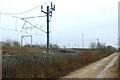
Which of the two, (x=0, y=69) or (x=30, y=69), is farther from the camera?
(x=30, y=69)

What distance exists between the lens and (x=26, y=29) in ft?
60.7

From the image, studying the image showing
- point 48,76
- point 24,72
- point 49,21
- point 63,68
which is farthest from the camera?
point 49,21

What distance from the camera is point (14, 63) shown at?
8734mm

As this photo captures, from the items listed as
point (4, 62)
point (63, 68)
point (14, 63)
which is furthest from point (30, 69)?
point (63, 68)

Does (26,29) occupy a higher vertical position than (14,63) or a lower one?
higher

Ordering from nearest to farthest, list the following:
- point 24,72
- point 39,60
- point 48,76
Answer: point 24,72
point 48,76
point 39,60

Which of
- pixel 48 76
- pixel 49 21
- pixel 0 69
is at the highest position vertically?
pixel 49 21

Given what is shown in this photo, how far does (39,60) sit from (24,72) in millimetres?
2217

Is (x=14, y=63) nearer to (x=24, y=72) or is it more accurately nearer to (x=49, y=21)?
(x=24, y=72)

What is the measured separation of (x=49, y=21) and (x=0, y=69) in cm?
1264

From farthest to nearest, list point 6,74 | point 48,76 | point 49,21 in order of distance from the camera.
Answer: point 49,21 → point 48,76 → point 6,74

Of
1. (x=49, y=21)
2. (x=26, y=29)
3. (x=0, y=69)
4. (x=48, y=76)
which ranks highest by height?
(x=49, y=21)

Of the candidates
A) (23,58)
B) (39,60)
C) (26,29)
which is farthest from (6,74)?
(26,29)

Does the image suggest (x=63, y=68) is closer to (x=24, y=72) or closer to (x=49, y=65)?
(x=49, y=65)
